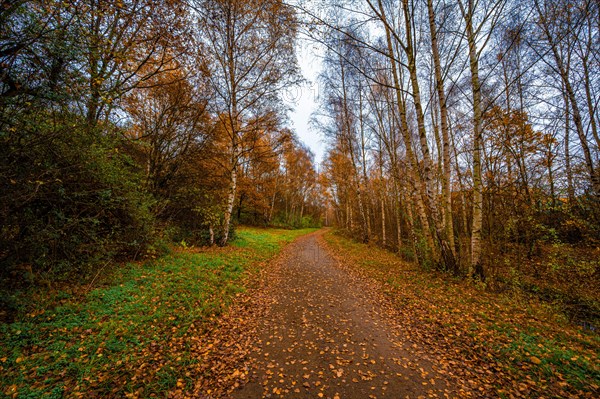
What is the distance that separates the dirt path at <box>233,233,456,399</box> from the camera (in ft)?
9.12

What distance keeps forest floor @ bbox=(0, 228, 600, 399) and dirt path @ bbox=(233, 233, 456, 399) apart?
0.02 meters

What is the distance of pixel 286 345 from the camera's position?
376 centimetres

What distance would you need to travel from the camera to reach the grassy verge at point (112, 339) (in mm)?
2635

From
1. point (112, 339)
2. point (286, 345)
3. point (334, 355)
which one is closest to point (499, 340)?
point (334, 355)

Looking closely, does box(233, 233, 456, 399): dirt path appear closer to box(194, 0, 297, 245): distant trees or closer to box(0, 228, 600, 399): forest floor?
box(0, 228, 600, 399): forest floor

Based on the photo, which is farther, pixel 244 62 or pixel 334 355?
pixel 244 62

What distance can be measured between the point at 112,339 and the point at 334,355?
352cm

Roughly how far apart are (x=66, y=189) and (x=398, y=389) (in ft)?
22.9

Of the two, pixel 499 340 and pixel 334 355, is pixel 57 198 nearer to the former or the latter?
pixel 334 355

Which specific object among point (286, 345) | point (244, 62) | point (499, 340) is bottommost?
point (286, 345)

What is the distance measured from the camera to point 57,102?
162 inches

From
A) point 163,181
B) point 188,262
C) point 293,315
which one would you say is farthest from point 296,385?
point 163,181

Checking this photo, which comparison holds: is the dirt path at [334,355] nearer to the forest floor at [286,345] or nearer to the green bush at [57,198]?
the forest floor at [286,345]

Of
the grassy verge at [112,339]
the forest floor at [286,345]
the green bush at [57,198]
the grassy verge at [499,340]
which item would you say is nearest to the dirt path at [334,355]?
the forest floor at [286,345]
